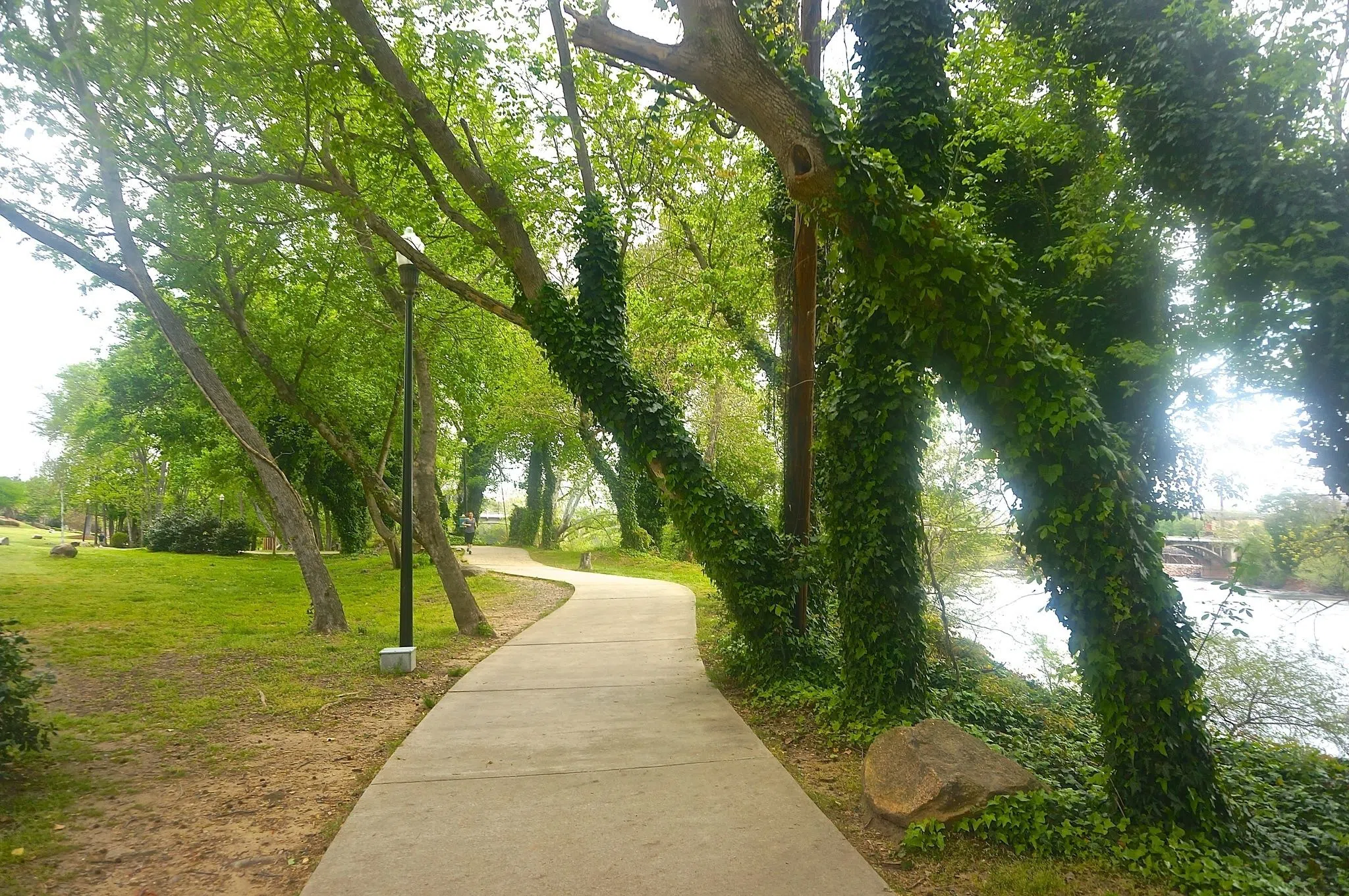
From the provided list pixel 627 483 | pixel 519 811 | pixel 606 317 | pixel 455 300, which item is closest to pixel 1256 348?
pixel 606 317

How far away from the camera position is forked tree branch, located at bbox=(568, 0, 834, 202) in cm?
493

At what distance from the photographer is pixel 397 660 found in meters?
8.29

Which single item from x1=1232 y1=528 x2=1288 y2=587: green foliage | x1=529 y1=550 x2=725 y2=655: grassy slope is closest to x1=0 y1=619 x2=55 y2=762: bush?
x1=1232 y1=528 x2=1288 y2=587: green foliage

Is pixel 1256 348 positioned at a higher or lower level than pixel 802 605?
higher

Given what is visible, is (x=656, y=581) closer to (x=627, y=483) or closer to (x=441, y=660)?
(x=627, y=483)

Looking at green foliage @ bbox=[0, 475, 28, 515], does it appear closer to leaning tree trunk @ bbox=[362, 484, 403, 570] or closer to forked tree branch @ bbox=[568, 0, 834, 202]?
leaning tree trunk @ bbox=[362, 484, 403, 570]

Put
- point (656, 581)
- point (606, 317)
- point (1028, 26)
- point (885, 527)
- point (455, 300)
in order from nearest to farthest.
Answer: point (885, 527), point (606, 317), point (1028, 26), point (455, 300), point (656, 581)

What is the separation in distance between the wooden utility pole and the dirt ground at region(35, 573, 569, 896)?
4.07 metres

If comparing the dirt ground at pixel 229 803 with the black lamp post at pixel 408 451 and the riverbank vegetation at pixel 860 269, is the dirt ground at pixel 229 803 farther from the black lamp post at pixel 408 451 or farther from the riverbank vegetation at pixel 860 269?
the riverbank vegetation at pixel 860 269

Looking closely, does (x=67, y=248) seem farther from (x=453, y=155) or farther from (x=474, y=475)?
(x=474, y=475)

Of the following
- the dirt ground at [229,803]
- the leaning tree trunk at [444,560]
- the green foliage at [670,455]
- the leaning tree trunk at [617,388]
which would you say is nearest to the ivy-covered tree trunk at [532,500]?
the leaning tree trunk at [444,560]

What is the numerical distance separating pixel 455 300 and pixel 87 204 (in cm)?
499

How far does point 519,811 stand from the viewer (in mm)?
4270

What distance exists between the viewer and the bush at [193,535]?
26656 millimetres
